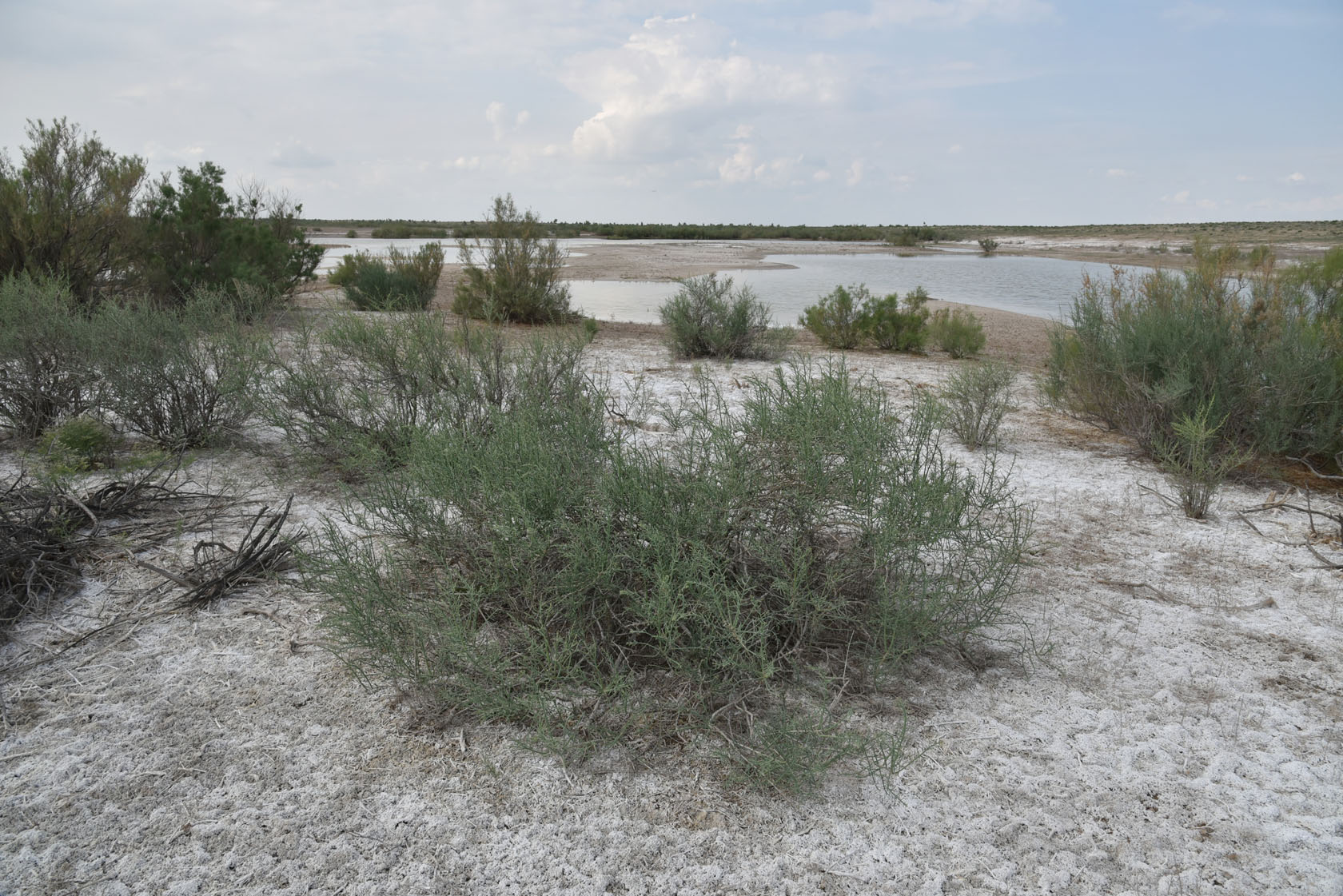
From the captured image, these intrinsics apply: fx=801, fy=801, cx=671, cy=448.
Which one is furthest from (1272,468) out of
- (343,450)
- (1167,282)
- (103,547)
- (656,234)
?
(656,234)

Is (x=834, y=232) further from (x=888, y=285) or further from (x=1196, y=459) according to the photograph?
(x=1196, y=459)

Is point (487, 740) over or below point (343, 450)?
below

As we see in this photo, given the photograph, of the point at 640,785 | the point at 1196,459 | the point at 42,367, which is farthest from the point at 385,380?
the point at 1196,459

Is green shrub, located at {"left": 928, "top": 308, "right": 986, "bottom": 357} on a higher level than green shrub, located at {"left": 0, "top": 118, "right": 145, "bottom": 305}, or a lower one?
lower

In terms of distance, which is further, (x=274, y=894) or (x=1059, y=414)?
(x=1059, y=414)

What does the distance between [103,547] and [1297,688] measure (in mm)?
5743

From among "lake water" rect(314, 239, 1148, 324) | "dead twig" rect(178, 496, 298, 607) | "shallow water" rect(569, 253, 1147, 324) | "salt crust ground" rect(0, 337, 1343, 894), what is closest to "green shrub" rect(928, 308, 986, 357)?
"lake water" rect(314, 239, 1148, 324)

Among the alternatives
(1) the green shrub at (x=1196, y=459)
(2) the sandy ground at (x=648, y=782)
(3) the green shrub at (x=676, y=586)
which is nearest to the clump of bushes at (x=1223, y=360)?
(1) the green shrub at (x=1196, y=459)

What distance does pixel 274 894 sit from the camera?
7.35 feet

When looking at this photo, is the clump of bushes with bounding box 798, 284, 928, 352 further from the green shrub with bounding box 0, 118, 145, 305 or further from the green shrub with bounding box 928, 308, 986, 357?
the green shrub with bounding box 0, 118, 145, 305

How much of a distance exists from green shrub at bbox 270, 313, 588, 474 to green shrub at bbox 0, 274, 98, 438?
4.97 feet

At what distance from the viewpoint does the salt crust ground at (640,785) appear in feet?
7.68

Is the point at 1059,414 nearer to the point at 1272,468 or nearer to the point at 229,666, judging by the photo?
the point at 1272,468

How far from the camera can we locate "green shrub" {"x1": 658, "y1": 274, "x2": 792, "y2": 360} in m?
10.9
